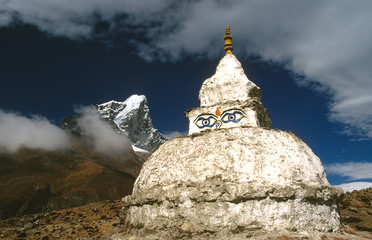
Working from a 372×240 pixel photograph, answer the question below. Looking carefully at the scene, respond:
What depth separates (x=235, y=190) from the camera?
4.60 m

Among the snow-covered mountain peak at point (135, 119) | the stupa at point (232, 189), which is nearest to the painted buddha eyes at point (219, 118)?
the stupa at point (232, 189)

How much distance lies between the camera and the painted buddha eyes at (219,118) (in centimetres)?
651

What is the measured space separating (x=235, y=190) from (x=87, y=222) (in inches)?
287

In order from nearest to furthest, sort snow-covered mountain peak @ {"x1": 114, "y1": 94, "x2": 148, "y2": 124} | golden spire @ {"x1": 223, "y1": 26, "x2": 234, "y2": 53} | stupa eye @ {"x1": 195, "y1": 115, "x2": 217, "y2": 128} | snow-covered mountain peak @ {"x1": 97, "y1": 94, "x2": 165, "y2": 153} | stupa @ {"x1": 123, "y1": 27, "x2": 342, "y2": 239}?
stupa @ {"x1": 123, "y1": 27, "x2": 342, "y2": 239} < stupa eye @ {"x1": 195, "y1": 115, "x2": 217, "y2": 128} < golden spire @ {"x1": 223, "y1": 26, "x2": 234, "y2": 53} < snow-covered mountain peak @ {"x1": 97, "y1": 94, "x2": 165, "y2": 153} < snow-covered mountain peak @ {"x1": 114, "y1": 94, "x2": 148, "y2": 124}

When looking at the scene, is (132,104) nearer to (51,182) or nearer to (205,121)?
(51,182)

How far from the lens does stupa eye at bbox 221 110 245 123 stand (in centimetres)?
649

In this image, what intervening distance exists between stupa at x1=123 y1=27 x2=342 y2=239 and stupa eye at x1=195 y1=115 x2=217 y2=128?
0.89 m

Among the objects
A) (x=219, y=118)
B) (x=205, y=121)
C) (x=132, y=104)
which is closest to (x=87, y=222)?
(x=205, y=121)

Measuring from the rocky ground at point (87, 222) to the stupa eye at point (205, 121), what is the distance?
10.9 feet

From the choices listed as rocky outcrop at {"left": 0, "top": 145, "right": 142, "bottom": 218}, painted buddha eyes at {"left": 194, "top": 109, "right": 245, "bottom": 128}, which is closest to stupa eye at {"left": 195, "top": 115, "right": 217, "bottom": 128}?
painted buddha eyes at {"left": 194, "top": 109, "right": 245, "bottom": 128}

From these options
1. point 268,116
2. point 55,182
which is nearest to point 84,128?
point 55,182

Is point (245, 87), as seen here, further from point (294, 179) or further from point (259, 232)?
point (259, 232)

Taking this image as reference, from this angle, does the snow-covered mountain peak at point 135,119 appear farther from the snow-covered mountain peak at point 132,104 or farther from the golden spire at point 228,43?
the golden spire at point 228,43

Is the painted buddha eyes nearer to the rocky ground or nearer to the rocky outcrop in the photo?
the rocky ground
